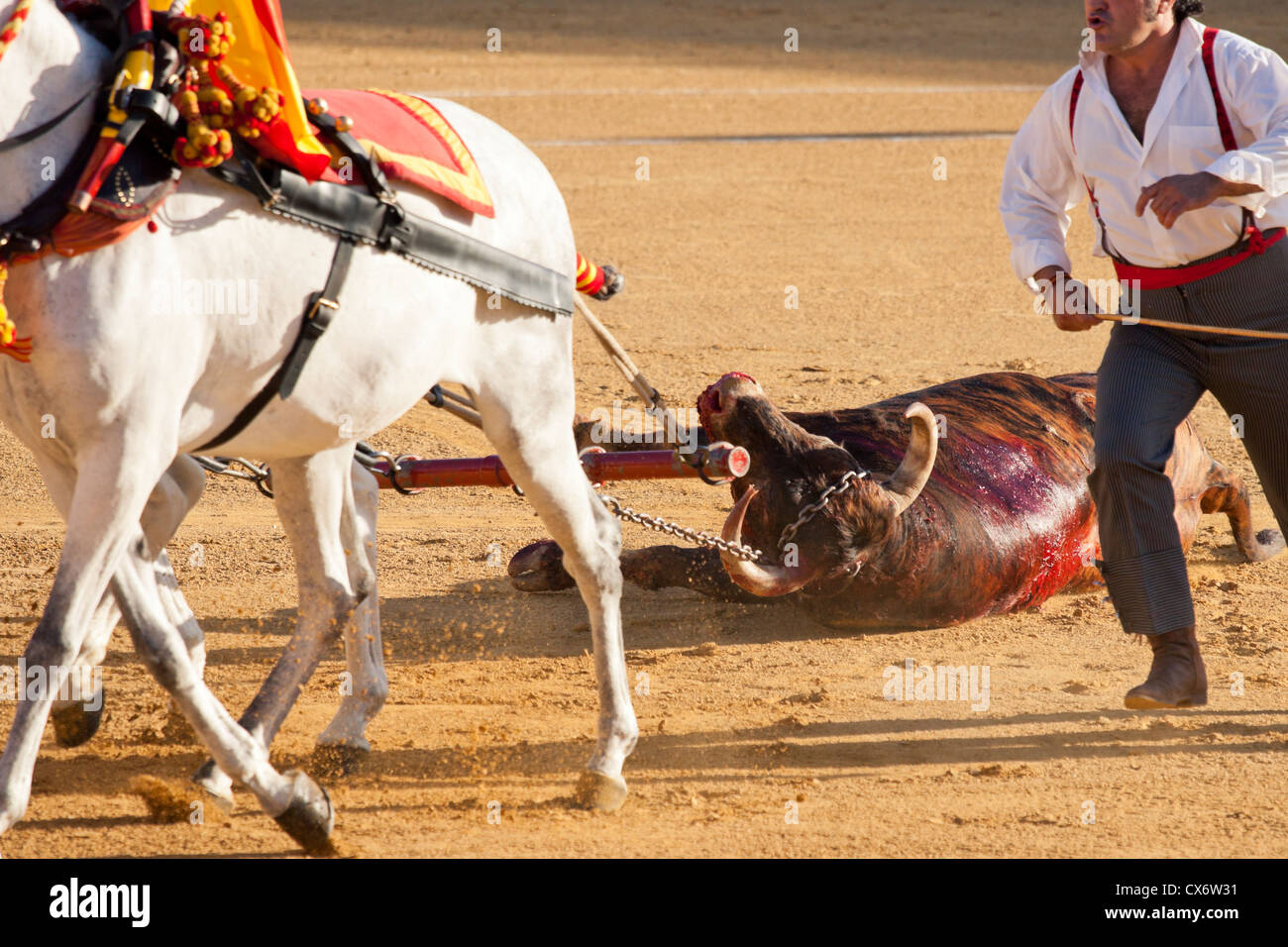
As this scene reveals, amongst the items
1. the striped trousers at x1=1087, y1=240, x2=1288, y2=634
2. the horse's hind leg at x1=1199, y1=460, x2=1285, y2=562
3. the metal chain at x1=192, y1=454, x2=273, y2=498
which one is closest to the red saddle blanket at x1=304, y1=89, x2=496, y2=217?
the metal chain at x1=192, y1=454, x2=273, y2=498

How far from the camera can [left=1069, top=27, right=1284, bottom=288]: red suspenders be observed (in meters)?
4.61

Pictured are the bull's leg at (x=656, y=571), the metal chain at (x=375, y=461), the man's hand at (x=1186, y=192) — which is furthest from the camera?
the bull's leg at (x=656, y=571)

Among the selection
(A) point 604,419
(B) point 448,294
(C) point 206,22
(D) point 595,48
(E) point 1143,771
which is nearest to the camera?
(C) point 206,22

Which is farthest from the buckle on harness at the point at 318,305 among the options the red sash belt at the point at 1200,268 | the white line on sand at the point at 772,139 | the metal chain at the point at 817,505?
the white line on sand at the point at 772,139

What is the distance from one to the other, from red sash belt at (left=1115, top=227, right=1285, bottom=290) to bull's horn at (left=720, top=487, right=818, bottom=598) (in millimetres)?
1520

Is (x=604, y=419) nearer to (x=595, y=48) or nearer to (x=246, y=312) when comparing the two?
(x=246, y=312)

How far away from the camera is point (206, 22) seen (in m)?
3.67

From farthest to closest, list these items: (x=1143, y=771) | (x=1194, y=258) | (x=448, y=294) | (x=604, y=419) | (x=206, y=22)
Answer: (x=604, y=419) → (x=1143, y=771) → (x=1194, y=258) → (x=448, y=294) → (x=206, y=22)

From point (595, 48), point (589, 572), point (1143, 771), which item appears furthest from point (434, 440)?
point (595, 48)

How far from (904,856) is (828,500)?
166cm

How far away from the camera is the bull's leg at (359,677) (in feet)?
16.5

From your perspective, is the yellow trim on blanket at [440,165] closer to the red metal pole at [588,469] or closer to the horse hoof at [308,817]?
the red metal pole at [588,469]

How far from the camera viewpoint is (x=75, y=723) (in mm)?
5055

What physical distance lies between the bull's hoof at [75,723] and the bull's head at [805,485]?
228 centimetres
